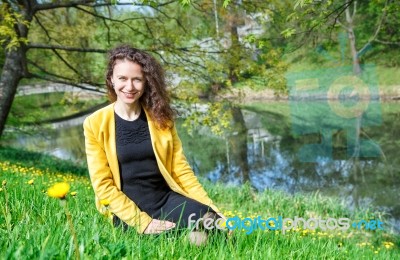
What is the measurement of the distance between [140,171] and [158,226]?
0.41 meters

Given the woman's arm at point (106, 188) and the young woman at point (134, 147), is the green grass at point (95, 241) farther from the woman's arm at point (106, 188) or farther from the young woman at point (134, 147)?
the young woman at point (134, 147)

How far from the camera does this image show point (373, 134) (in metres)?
16.6

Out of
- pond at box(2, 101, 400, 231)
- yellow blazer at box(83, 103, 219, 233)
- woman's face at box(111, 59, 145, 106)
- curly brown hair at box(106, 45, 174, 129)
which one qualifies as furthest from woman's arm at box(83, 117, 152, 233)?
pond at box(2, 101, 400, 231)

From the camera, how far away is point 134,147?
2.69 meters

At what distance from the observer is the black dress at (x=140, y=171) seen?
8.71 feet

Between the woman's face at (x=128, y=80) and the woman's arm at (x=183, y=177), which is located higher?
the woman's face at (x=128, y=80)

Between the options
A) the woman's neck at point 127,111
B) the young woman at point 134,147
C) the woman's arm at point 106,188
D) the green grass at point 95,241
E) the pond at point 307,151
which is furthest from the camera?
the pond at point 307,151

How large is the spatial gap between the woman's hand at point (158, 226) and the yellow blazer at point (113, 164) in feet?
0.23

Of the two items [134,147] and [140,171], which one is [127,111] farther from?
[140,171]

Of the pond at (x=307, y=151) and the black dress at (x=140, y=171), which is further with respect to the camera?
the pond at (x=307, y=151)

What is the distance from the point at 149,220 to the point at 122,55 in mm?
1035

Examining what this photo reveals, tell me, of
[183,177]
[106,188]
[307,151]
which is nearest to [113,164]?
[106,188]

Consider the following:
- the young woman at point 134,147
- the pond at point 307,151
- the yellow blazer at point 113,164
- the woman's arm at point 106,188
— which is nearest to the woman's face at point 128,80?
the young woman at point 134,147

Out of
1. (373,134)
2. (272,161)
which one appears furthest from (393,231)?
(373,134)
